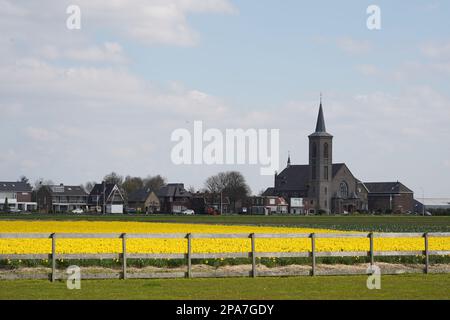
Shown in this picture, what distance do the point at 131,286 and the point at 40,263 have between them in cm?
693

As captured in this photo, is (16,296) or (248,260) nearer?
(16,296)

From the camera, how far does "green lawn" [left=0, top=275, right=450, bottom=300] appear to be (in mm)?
21016

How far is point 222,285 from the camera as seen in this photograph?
2383 centimetres

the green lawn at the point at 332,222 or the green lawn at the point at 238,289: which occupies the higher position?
the green lawn at the point at 332,222

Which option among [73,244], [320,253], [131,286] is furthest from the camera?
[73,244]

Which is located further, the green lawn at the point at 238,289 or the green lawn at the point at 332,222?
the green lawn at the point at 332,222

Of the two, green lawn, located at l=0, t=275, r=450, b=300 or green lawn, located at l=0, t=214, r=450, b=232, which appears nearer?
green lawn, located at l=0, t=275, r=450, b=300

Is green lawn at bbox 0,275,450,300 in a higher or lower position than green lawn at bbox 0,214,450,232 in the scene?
lower

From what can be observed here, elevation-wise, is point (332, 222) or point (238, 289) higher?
point (332, 222)

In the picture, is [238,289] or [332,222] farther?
[332,222]

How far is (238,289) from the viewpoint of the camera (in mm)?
22719

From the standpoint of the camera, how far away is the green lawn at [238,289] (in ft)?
68.9
